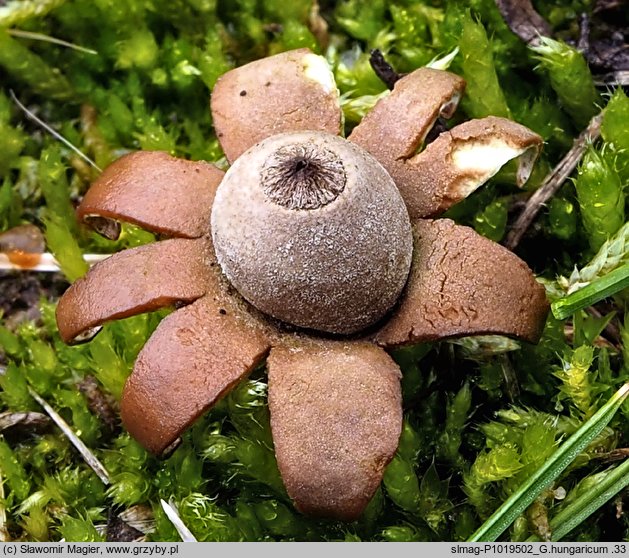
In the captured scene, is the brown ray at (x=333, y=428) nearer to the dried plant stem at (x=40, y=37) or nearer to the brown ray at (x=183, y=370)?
the brown ray at (x=183, y=370)

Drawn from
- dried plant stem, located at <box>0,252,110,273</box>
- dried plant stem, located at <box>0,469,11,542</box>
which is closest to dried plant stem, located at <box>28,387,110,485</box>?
dried plant stem, located at <box>0,469,11,542</box>

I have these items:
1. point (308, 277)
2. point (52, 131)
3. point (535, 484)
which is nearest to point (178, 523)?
point (308, 277)

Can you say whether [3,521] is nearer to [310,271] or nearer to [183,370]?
[183,370]

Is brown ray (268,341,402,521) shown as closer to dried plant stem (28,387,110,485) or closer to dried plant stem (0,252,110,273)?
dried plant stem (28,387,110,485)

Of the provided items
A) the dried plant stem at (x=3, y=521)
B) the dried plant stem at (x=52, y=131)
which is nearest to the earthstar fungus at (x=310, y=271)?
the dried plant stem at (x=3, y=521)

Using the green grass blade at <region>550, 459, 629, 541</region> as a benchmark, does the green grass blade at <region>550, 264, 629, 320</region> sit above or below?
above
